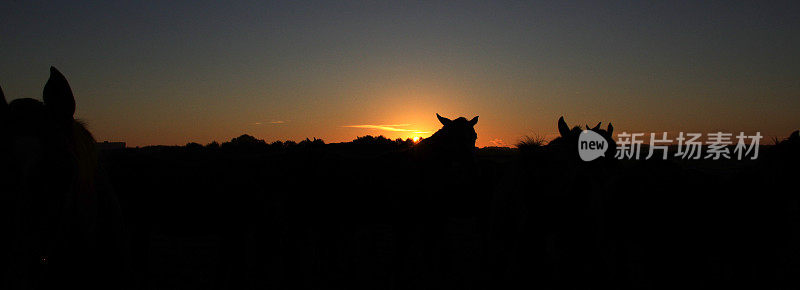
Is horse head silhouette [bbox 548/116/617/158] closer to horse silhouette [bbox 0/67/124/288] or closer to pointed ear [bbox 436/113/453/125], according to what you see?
pointed ear [bbox 436/113/453/125]

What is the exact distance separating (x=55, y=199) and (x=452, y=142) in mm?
5253

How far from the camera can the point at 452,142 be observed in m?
6.14

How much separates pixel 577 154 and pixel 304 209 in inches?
145

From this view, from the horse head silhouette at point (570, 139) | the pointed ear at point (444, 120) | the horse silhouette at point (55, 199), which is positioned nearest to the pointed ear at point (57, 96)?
the horse silhouette at point (55, 199)

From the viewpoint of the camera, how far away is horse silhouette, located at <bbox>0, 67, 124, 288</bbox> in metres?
1.16

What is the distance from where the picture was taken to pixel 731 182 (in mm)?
3760

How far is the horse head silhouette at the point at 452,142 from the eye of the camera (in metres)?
6.07

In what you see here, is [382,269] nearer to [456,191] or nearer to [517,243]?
[456,191]

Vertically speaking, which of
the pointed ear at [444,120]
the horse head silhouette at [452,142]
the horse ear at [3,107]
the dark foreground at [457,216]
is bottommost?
the dark foreground at [457,216]

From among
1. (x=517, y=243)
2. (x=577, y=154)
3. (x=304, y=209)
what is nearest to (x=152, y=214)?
(x=304, y=209)

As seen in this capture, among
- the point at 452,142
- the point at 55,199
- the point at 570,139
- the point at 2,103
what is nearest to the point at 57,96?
the point at 2,103

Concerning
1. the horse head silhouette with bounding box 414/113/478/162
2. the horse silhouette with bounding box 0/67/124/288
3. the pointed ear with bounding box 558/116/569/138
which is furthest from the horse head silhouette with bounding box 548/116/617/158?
the horse silhouette with bounding box 0/67/124/288

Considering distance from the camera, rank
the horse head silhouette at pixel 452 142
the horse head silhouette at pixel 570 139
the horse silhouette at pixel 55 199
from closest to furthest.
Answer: the horse silhouette at pixel 55 199 < the horse head silhouette at pixel 570 139 < the horse head silhouette at pixel 452 142

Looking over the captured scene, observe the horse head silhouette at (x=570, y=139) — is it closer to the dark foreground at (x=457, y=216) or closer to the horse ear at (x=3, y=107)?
the dark foreground at (x=457, y=216)
